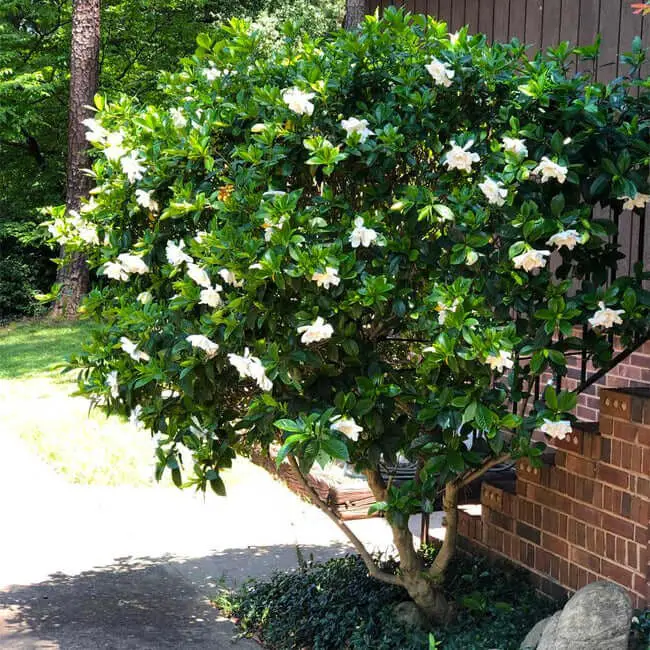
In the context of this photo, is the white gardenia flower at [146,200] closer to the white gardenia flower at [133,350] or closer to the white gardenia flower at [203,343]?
the white gardenia flower at [133,350]

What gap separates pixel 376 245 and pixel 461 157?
45cm

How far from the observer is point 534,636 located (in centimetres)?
404

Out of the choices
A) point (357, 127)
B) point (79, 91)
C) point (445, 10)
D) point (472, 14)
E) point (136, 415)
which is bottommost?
point (136, 415)

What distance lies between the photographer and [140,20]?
2277 centimetres

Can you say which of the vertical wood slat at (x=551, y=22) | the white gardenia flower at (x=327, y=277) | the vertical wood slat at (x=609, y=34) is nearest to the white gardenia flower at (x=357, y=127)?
the white gardenia flower at (x=327, y=277)

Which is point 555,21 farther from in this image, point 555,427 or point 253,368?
point 253,368

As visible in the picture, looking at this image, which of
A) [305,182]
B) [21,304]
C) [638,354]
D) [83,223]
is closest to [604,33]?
[638,354]

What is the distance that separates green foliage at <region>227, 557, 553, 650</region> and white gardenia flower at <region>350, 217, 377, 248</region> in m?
1.78

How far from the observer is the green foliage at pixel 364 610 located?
4.39m

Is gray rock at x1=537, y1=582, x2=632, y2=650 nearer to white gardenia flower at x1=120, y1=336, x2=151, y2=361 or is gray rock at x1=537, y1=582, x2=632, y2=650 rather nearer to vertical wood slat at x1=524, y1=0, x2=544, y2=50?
white gardenia flower at x1=120, y1=336, x2=151, y2=361

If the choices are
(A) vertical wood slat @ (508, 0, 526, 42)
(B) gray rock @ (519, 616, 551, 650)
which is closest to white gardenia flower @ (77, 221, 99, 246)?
(B) gray rock @ (519, 616, 551, 650)

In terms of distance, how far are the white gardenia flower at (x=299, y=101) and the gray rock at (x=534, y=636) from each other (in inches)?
87.7

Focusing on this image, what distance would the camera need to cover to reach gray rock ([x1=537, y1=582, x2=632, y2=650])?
3475 mm

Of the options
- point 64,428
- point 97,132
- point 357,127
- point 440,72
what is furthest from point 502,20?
point 64,428
